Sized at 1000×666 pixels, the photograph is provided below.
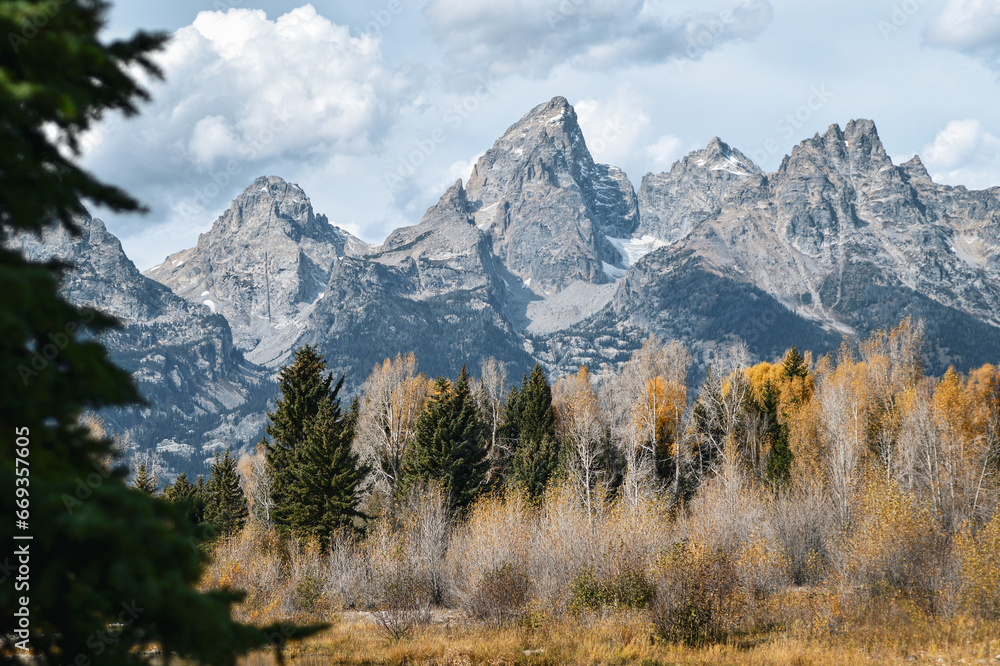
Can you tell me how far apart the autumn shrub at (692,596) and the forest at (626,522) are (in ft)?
0.23

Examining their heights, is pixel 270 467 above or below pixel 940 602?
above

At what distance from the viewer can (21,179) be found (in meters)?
4.73

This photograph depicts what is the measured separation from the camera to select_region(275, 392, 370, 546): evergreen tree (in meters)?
41.2

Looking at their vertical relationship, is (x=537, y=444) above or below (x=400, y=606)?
above

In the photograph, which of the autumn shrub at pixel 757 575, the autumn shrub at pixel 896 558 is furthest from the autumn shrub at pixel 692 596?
the autumn shrub at pixel 896 558

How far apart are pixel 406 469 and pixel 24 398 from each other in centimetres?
4717

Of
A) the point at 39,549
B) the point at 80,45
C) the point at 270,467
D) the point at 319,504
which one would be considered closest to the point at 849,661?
the point at 39,549

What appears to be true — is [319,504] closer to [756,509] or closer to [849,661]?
[756,509]

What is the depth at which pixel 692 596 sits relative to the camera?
73.5ft

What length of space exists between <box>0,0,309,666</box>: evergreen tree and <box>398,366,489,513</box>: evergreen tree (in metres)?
42.1

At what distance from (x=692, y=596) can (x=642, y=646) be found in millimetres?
2521

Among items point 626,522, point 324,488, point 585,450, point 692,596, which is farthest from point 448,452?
point 692,596

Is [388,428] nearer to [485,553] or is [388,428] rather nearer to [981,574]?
[485,553]

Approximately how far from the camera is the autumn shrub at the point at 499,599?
26609 millimetres
